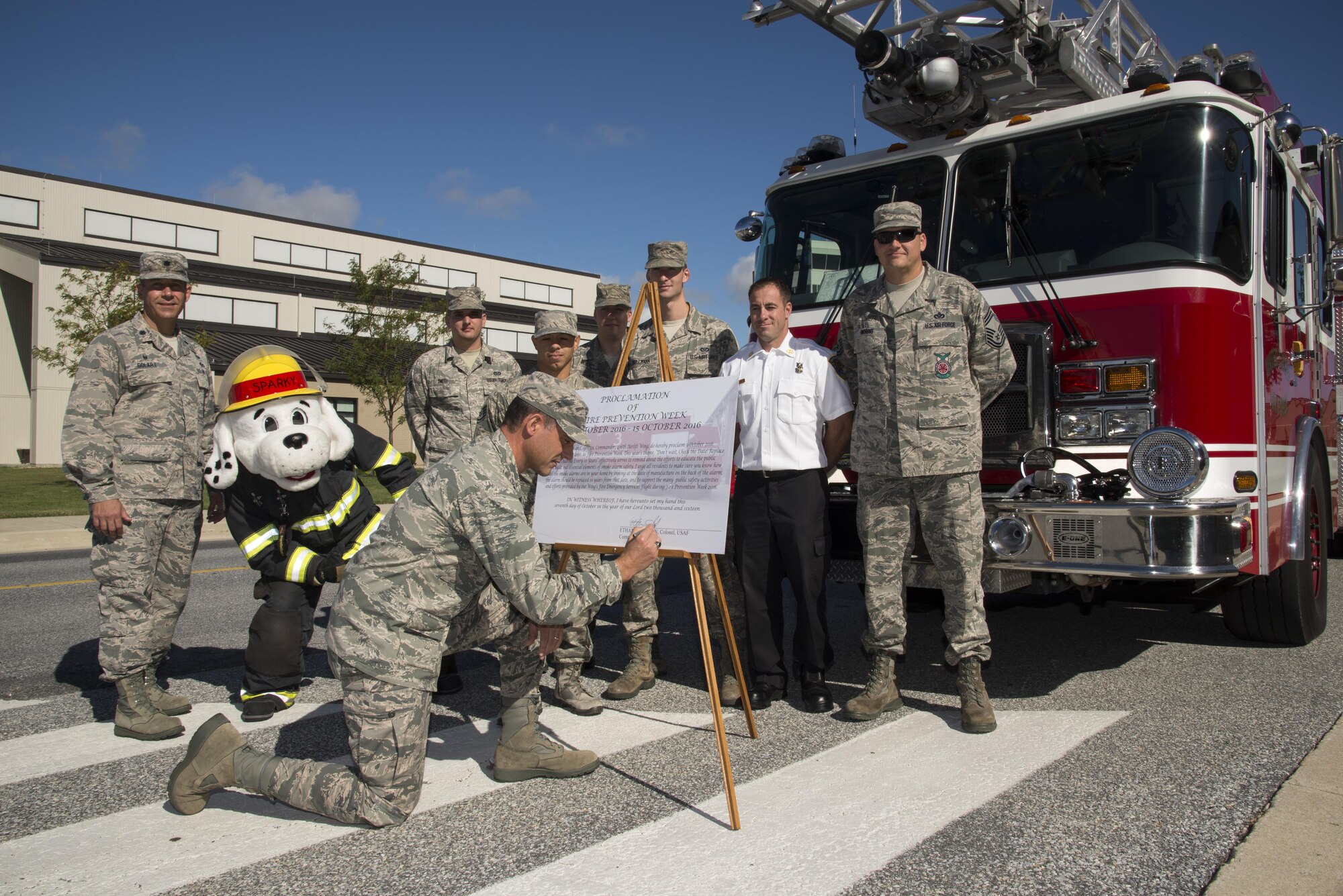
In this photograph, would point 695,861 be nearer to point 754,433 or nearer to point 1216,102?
point 754,433

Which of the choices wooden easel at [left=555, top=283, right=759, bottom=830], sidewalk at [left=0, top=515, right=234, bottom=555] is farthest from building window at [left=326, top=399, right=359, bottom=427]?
wooden easel at [left=555, top=283, right=759, bottom=830]

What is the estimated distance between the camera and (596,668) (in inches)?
216

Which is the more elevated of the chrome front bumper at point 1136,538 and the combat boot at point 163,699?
the chrome front bumper at point 1136,538

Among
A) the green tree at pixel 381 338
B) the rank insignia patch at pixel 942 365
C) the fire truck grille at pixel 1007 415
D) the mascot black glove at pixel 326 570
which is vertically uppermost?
the green tree at pixel 381 338

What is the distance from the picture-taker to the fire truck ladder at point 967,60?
5473mm

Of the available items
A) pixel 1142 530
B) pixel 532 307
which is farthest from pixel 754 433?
pixel 532 307

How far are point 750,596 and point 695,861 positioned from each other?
197cm

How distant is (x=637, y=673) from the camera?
4.88m

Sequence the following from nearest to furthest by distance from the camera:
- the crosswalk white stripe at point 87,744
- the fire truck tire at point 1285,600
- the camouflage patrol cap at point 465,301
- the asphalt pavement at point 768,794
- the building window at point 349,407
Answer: the asphalt pavement at point 768,794
the crosswalk white stripe at point 87,744
the fire truck tire at point 1285,600
the camouflage patrol cap at point 465,301
the building window at point 349,407

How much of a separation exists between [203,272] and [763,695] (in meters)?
38.5

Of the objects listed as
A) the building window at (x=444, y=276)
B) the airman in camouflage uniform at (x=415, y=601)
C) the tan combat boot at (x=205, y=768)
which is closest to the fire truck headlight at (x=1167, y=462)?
Result: the airman in camouflage uniform at (x=415, y=601)

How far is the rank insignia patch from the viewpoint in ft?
14.1

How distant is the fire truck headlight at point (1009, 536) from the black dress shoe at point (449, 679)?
107 inches

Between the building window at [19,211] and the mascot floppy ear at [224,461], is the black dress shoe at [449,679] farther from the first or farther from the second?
the building window at [19,211]
